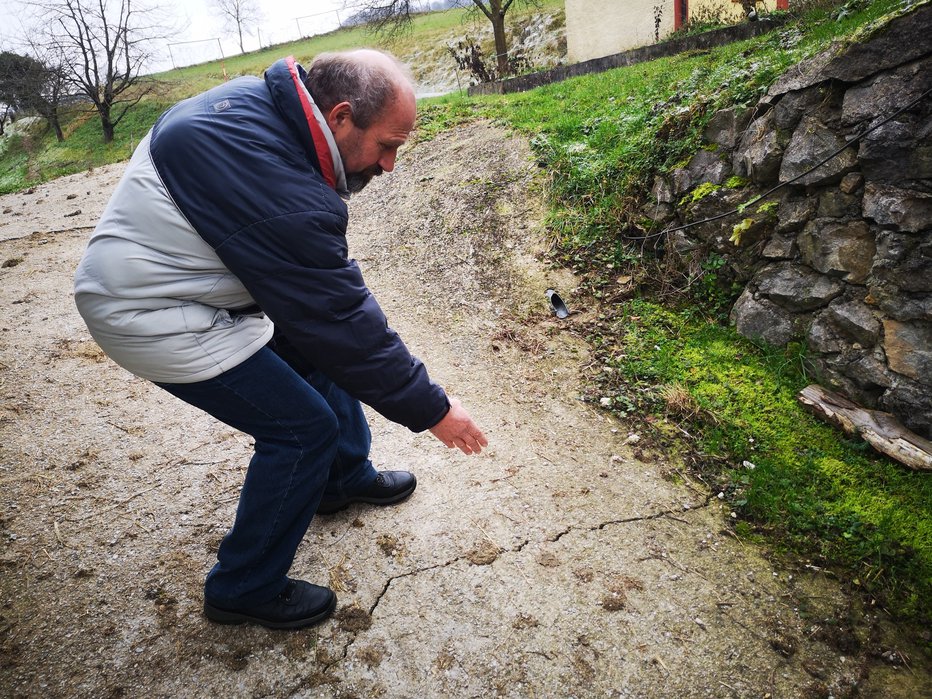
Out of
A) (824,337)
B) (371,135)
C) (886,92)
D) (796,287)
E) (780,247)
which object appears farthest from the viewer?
(780,247)

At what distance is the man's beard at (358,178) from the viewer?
76.9 inches

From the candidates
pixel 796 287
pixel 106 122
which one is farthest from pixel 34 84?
pixel 796 287

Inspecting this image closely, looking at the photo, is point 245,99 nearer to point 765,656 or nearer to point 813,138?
point 765,656

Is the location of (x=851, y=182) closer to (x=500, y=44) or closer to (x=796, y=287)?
(x=796, y=287)

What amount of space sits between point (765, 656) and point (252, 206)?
2.60 meters

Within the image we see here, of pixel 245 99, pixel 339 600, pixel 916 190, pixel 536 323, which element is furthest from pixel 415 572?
pixel 916 190

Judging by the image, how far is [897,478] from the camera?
272 cm

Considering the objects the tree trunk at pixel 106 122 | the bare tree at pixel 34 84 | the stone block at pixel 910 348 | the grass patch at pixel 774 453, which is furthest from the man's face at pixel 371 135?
the bare tree at pixel 34 84

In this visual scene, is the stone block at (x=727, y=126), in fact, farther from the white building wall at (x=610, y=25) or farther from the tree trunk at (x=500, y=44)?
the tree trunk at (x=500, y=44)

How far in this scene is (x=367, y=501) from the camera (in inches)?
113

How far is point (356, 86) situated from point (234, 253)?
2.34 ft

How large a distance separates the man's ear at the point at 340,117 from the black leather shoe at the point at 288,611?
185 centimetres

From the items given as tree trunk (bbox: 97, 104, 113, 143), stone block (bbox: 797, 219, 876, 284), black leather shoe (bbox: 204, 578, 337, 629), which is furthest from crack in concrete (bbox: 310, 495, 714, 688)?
tree trunk (bbox: 97, 104, 113, 143)

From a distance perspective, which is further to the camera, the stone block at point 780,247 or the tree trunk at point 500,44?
the tree trunk at point 500,44
